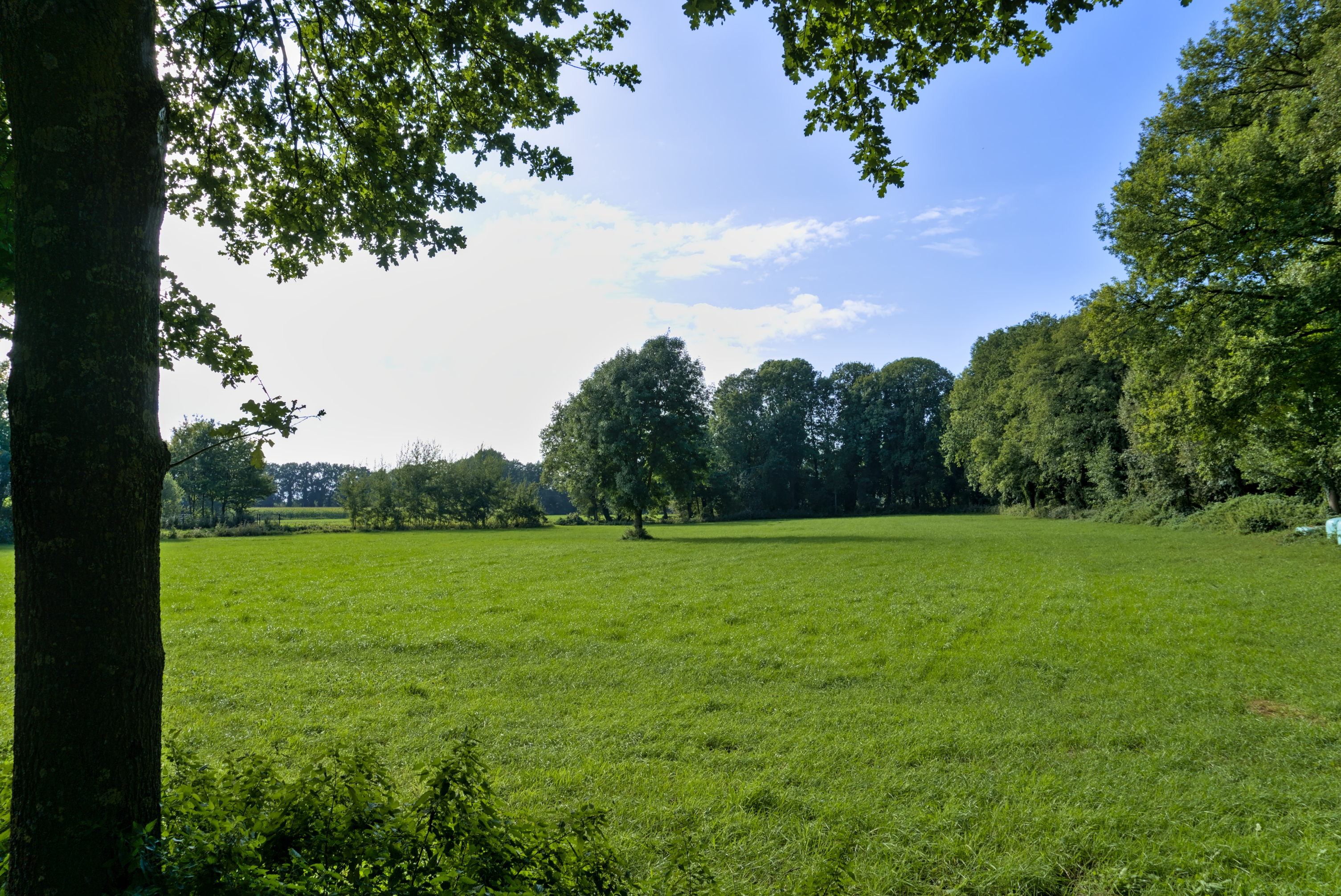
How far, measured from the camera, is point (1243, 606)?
12.3 metres

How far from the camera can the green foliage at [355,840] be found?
2.20 metres

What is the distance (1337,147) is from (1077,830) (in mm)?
15069

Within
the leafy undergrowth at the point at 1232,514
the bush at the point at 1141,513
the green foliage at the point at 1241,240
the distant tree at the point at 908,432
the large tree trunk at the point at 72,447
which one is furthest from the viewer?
the distant tree at the point at 908,432

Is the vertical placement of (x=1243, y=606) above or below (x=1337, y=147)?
below

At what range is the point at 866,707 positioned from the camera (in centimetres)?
719

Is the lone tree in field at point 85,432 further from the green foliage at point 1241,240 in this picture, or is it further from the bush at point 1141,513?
the bush at point 1141,513

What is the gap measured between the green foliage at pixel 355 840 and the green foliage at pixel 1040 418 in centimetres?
4242

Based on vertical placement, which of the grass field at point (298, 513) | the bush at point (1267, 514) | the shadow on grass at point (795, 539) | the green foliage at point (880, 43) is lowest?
the shadow on grass at point (795, 539)

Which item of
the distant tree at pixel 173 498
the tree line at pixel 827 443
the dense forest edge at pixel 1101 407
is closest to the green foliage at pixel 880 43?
the dense forest edge at pixel 1101 407

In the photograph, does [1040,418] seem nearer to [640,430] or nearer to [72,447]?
[640,430]

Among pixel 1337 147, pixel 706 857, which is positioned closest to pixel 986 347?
pixel 1337 147

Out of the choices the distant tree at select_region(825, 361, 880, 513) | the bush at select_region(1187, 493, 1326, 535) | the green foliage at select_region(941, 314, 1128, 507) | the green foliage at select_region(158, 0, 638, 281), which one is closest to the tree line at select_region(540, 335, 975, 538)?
the distant tree at select_region(825, 361, 880, 513)

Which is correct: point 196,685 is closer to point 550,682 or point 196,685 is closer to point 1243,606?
point 550,682

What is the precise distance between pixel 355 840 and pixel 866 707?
234 inches
